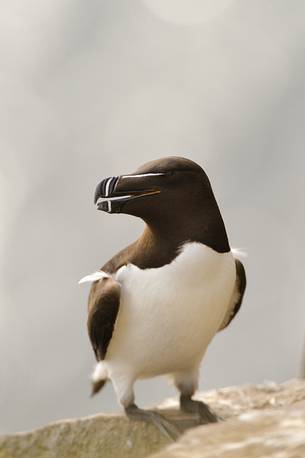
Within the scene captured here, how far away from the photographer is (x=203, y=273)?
4980mm

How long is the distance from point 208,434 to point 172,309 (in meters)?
1.92

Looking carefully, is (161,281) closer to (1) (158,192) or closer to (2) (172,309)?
(2) (172,309)

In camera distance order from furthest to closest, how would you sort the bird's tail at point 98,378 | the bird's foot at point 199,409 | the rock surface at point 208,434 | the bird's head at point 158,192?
the bird's tail at point 98,378 → the bird's foot at point 199,409 → the bird's head at point 158,192 → the rock surface at point 208,434

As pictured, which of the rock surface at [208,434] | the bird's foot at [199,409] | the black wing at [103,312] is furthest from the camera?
the bird's foot at [199,409]

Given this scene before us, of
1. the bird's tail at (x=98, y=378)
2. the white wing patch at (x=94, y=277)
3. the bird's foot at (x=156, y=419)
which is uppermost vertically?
the white wing patch at (x=94, y=277)

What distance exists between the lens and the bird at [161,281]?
4.93 metres

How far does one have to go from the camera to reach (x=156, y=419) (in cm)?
529

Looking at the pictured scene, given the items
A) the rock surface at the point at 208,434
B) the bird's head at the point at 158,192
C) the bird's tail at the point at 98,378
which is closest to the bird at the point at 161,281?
the bird's head at the point at 158,192

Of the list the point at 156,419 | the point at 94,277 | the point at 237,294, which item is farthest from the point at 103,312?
the point at 237,294

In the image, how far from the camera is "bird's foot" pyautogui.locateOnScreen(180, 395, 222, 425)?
545cm

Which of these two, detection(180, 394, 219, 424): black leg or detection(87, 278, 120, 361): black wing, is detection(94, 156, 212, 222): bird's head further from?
detection(180, 394, 219, 424): black leg

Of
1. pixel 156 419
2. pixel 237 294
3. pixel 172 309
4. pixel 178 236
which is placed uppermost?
pixel 178 236

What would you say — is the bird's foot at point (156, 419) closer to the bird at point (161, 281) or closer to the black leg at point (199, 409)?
the bird at point (161, 281)

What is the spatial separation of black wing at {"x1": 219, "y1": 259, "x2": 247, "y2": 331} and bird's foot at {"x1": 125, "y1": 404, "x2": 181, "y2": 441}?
772mm
